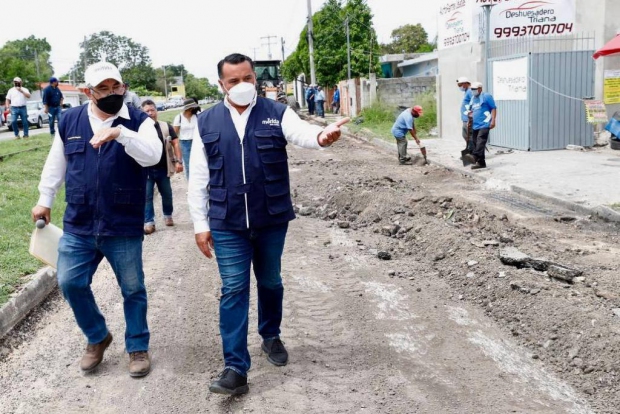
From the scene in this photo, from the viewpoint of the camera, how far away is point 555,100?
15445 mm

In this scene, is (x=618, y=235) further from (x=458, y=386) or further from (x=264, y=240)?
(x=264, y=240)

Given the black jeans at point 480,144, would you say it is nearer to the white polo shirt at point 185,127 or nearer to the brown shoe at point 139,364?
the white polo shirt at point 185,127

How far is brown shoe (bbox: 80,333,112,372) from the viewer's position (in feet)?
14.1

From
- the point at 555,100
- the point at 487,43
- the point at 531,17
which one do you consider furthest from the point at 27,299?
the point at 531,17

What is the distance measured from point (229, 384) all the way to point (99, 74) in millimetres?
2006

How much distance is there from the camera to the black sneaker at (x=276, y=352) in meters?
4.28

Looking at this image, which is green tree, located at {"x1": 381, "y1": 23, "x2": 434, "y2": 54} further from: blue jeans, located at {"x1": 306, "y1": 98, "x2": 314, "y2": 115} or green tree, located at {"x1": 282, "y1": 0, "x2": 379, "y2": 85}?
blue jeans, located at {"x1": 306, "y1": 98, "x2": 314, "y2": 115}

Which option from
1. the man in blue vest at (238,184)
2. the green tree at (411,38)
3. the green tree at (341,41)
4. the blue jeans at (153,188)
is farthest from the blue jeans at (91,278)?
the green tree at (411,38)

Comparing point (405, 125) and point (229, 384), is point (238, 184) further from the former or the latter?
point (405, 125)

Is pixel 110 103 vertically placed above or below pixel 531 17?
below

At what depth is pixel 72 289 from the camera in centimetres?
414

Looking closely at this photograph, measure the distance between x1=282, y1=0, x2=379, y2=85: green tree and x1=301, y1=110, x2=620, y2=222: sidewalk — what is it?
26463 millimetres

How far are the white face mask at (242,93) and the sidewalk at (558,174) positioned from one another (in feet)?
19.9

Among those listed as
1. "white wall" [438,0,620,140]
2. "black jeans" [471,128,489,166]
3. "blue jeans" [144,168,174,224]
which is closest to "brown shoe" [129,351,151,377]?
"blue jeans" [144,168,174,224]
